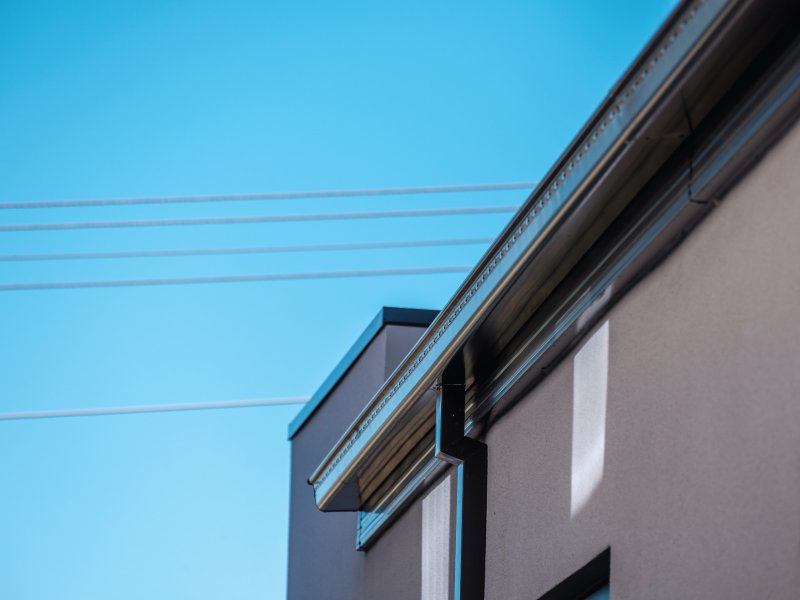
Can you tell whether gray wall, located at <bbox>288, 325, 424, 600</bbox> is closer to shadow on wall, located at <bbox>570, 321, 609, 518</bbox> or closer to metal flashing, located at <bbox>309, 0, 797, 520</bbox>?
metal flashing, located at <bbox>309, 0, 797, 520</bbox>

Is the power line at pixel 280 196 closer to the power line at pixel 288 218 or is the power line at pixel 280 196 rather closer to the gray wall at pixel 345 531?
the power line at pixel 288 218

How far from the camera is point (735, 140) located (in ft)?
8.88

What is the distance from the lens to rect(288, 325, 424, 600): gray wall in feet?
16.5

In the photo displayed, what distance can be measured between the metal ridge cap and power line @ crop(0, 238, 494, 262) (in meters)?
4.56

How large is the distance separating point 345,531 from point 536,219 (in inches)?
113

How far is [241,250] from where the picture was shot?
30.6 feet

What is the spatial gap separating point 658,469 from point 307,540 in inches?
149

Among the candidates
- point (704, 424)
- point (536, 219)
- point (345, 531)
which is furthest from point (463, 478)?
point (345, 531)

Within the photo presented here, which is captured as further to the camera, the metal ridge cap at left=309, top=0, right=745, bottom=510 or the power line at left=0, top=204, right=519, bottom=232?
the power line at left=0, top=204, right=519, bottom=232

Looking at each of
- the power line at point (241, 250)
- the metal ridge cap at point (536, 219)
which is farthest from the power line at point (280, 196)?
the metal ridge cap at point (536, 219)

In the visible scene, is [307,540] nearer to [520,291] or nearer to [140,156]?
[520,291]

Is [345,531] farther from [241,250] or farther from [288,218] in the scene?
[288,218]

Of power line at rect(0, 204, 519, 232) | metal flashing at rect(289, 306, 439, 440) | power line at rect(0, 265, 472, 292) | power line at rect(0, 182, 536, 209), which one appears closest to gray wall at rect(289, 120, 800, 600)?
metal flashing at rect(289, 306, 439, 440)

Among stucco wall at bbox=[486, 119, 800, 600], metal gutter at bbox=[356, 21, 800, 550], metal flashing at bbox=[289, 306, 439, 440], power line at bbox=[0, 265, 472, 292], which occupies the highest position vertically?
power line at bbox=[0, 265, 472, 292]
